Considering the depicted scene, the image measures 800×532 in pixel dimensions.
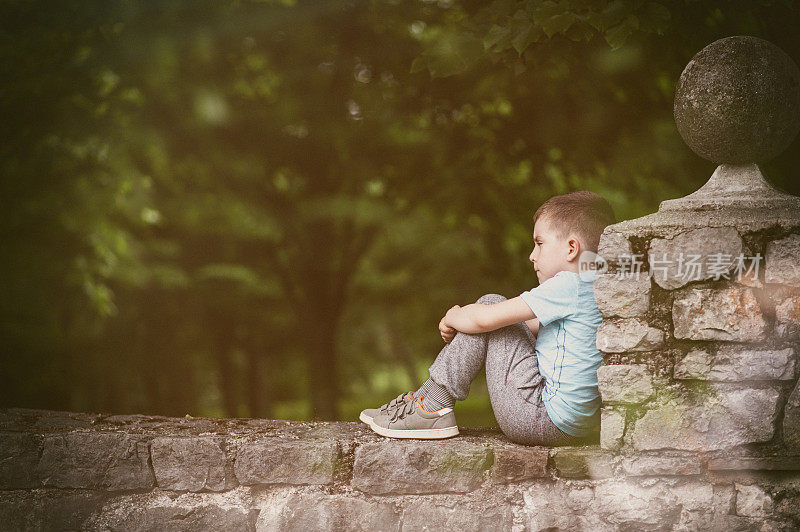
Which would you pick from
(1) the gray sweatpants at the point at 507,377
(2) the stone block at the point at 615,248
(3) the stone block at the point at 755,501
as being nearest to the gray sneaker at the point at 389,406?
(1) the gray sweatpants at the point at 507,377

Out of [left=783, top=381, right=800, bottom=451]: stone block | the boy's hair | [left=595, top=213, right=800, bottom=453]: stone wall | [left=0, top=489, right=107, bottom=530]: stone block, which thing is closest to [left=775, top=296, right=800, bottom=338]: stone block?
[left=595, top=213, right=800, bottom=453]: stone wall

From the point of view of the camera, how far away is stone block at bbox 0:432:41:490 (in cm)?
281

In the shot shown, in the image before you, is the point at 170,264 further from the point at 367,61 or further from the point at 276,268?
the point at 367,61

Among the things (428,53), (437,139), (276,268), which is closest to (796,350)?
(428,53)

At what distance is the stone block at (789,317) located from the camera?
2332 millimetres

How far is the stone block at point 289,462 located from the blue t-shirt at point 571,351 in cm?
85

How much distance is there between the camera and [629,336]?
7.97 feet

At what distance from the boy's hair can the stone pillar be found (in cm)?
25

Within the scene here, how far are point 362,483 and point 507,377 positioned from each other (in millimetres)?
679

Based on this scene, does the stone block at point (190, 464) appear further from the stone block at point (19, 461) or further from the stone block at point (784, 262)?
the stone block at point (784, 262)

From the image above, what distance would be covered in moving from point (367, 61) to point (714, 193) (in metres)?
4.78

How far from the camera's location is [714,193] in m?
2.54

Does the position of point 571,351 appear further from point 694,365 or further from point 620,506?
point 620,506

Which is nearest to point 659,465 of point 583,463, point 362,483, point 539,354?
point 583,463
